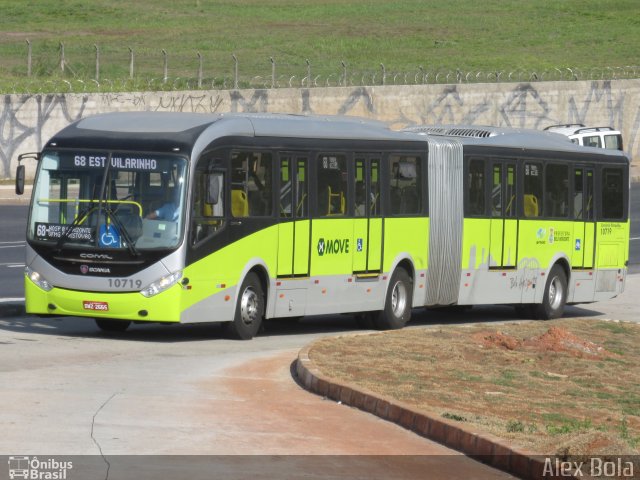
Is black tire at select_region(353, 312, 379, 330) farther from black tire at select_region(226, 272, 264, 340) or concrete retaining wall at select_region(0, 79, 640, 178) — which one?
concrete retaining wall at select_region(0, 79, 640, 178)

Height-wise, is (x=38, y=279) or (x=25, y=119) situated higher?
(x=25, y=119)

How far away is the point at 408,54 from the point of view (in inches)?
3019

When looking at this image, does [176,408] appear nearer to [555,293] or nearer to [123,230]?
[123,230]

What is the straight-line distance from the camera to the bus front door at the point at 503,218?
25.2m

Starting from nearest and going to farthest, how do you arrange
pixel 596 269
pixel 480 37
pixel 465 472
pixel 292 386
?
1. pixel 465 472
2. pixel 292 386
3. pixel 596 269
4. pixel 480 37

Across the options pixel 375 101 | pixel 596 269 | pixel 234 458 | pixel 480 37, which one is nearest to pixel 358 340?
pixel 234 458

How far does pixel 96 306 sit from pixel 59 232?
3.63 feet

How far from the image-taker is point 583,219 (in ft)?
89.5

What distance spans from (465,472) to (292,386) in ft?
14.1

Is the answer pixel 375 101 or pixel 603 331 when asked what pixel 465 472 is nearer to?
pixel 603 331

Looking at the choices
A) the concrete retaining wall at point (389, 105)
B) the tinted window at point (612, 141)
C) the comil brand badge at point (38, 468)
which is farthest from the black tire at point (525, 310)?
the concrete retaining wall at point (389, 105)

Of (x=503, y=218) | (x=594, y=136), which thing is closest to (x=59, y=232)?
(x=503, y=218)

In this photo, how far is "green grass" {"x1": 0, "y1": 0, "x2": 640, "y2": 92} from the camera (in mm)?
68062

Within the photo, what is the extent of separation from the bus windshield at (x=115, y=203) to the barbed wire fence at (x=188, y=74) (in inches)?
1262
